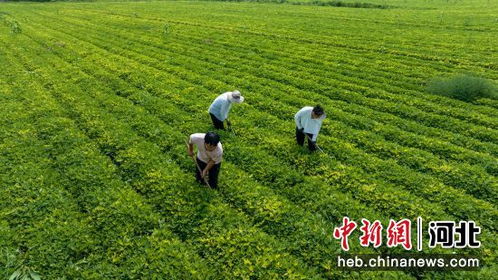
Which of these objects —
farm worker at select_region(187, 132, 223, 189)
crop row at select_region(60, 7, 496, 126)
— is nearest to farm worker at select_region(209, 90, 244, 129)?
farm worker at select_region(187, 132, 223, 189)

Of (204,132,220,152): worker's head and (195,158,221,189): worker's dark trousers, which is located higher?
(204,132,220,152): worker's head

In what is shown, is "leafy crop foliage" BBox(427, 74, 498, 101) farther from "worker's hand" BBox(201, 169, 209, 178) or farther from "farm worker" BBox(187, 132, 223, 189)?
"worker's hand" BBox(201, 169, 209, 178)

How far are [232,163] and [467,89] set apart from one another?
1500 centimetres

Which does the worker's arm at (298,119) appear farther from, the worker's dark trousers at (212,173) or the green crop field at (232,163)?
the worker's dark trousers at (212,173)

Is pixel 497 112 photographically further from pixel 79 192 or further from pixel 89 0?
pixel 89 0

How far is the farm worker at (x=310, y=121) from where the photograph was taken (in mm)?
11602

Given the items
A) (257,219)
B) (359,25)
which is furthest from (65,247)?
(359,25)

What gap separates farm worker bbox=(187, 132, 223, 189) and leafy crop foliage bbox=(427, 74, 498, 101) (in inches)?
613

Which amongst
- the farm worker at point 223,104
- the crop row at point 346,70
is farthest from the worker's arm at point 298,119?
the crop row at point 346,70

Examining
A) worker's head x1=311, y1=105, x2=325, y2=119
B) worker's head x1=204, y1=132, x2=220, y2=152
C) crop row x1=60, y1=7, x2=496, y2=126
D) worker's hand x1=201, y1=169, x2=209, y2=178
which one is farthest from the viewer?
crop row x1=60, y1=7, x2=496, y2=126

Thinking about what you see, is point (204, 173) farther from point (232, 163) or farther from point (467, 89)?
point (467, 89)

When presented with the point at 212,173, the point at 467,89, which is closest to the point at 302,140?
the point at 212,173

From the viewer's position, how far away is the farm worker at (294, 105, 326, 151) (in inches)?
457

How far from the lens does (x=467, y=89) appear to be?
19.3 metres
